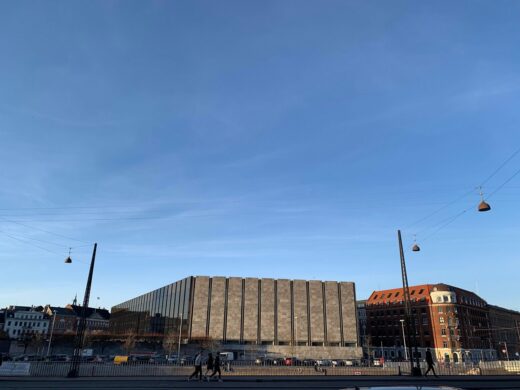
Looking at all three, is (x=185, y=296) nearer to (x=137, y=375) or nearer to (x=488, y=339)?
(x=137, y=375)

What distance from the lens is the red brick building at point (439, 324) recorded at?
10221 centimetres

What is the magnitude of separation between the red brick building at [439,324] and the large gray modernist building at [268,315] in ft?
57.5

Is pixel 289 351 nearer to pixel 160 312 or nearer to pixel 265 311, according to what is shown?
pixel 265 311

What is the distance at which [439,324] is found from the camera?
105188 mm

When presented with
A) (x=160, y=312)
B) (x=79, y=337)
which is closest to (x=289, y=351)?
(x=160, y=312)

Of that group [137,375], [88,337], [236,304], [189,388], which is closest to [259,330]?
[236,304]

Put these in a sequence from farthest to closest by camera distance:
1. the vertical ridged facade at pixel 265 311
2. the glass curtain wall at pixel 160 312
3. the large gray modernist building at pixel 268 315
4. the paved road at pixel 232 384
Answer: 1. the glass curtain wall at pixel 160 312
2. the vertical ridged facade at pixel 265 311
3. the large gray modernist building at pixel 268 315
4. the paved road at pixel 232 384

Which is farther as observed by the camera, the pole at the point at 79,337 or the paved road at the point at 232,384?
the pole at the point at 79,337

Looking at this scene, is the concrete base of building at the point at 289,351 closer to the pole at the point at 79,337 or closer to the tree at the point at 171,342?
the tree at the point at 171,342

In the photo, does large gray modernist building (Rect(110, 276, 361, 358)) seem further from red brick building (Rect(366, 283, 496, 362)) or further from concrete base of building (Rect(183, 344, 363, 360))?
red brick building (Rect(366, 283, 496, 362))

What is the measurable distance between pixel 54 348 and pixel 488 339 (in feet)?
376

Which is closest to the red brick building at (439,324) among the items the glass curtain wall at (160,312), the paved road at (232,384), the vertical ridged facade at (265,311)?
the vertical ridged facade at (265,311)

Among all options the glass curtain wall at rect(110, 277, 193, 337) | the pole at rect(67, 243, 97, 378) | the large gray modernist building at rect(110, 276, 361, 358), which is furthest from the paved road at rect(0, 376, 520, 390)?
the glass curtain wall at rect(110, 277, 193, 337)

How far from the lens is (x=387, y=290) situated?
128 meters
